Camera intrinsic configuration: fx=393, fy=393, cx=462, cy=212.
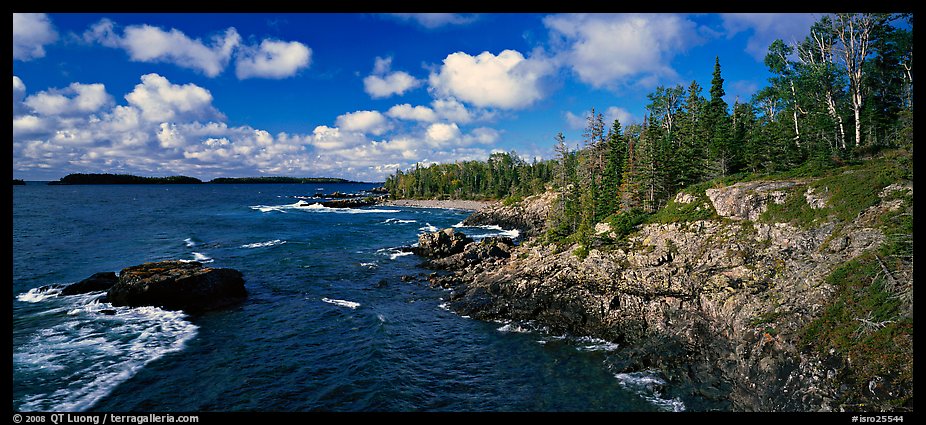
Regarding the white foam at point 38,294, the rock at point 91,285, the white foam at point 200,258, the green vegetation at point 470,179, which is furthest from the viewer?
the green vegetation at point 470,179

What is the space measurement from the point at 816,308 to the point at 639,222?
644 inches

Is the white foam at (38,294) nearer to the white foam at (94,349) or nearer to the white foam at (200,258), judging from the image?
the white foam at (94,349)

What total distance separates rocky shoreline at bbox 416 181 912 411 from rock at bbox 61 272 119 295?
1158 inches

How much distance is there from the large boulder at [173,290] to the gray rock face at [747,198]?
1505 inches

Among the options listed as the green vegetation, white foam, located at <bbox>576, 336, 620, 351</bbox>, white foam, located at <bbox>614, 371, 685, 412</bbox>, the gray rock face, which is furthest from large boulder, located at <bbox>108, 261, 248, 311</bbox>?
the green vegetation

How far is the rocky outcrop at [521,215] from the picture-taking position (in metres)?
77.4

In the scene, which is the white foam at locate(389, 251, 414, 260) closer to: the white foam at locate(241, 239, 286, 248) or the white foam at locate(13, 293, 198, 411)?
the white foam at locate(241, 239, 286, 248)

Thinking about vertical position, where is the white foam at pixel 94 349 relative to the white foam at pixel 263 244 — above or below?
below

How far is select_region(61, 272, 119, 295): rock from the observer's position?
32.8 metres

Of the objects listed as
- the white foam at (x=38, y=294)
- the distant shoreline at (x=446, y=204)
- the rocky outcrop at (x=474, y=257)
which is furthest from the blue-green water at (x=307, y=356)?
the distant shoreline at (x=446, y=204)

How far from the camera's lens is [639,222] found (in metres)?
34.5
